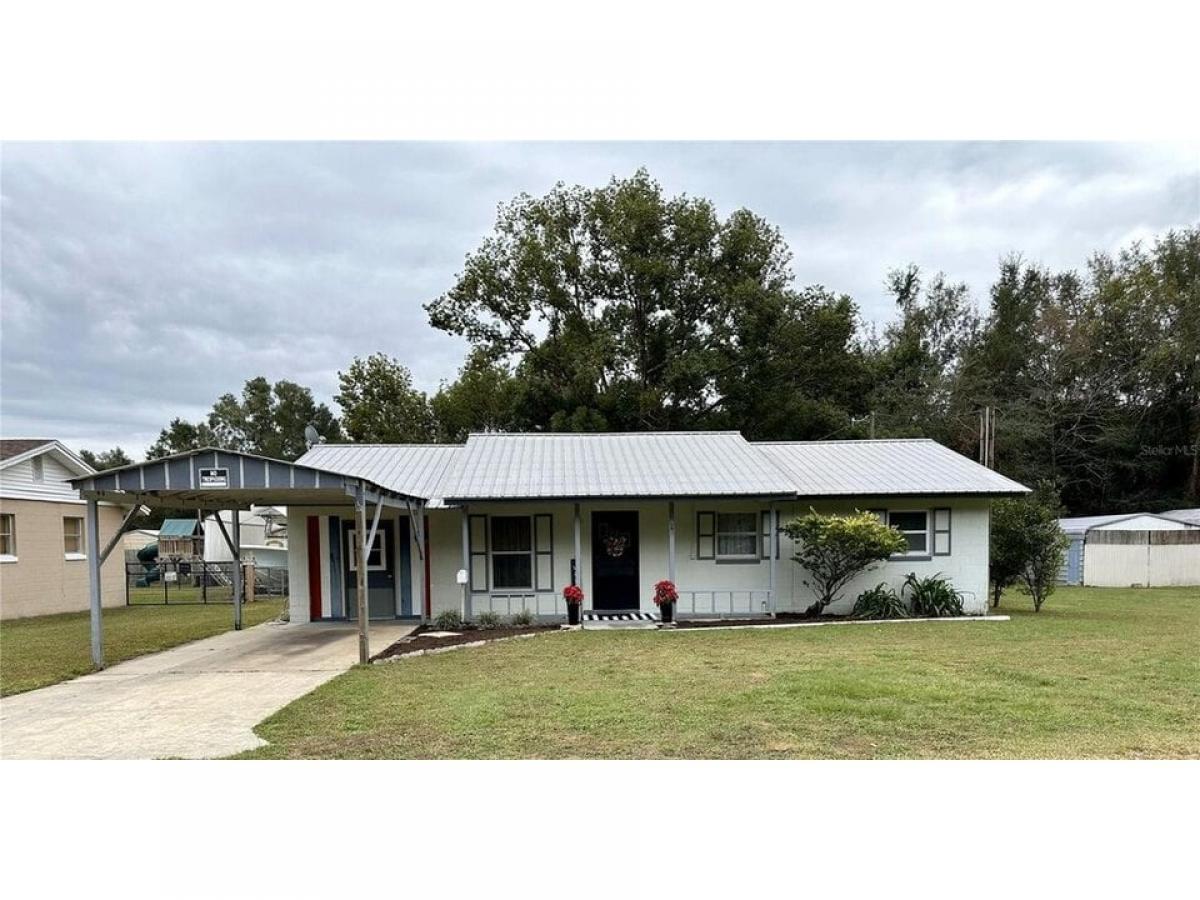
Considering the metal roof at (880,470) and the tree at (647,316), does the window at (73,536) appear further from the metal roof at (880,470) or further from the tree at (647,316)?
the metal roof at (880,470)

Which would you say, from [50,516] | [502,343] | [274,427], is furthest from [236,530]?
[274,427]

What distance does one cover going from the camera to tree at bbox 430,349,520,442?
90.1 feet

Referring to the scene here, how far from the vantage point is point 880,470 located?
1404cm

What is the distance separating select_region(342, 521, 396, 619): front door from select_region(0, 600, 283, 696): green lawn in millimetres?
2236

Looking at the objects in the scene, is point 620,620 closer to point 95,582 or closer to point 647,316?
point 95,582

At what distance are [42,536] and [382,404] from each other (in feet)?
49.9

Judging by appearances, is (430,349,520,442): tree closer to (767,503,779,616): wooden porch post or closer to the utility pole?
(767,503,779,616): wooden porch post

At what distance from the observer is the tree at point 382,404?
98.6ft

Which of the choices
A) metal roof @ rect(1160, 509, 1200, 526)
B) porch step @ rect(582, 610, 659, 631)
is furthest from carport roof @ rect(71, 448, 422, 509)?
metal roof @ rect(1160, 509, 1200, 526)

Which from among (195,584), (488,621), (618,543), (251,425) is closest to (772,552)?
(618,543)

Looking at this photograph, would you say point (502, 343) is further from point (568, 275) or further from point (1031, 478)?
point (1031, 478)

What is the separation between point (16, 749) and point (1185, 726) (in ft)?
30.7

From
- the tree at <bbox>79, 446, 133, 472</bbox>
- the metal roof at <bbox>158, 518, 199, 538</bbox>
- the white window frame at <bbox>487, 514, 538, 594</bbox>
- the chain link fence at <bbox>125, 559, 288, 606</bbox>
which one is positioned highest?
the tree at <bbox>79, 446, 133, 472</bbox>

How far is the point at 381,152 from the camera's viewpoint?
6.94 meters
